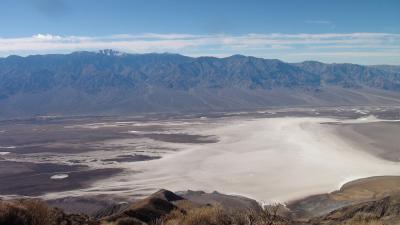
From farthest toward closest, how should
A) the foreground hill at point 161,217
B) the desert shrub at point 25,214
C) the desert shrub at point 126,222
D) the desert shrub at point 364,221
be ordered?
the desert shrub at point 126,222
the desert shrub at point 364,221
the foreground hill at point 161,217
the desert shrub at point 25,214

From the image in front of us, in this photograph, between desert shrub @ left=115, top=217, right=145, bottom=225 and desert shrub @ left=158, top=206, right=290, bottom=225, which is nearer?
desert shrub @ left=158, top=206, right=290, bottom=225

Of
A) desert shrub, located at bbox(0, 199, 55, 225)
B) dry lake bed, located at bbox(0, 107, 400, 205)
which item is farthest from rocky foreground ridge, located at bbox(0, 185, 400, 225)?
dry lake bed, located at bbox(0, 107, 400, 205)

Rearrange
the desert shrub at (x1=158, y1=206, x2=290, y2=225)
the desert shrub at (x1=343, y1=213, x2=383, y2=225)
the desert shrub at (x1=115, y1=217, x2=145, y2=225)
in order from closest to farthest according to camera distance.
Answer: the desert shrub at (x1=343, y1=213, x2=383, y2=225) < the desert shrub at (x1=158, y1=206, x2=290, y2=225) < the desert shrub at (x1=115, y1=217, x2=145, y2=225)

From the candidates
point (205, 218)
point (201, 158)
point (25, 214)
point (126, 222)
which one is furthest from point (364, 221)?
point (201, 158)

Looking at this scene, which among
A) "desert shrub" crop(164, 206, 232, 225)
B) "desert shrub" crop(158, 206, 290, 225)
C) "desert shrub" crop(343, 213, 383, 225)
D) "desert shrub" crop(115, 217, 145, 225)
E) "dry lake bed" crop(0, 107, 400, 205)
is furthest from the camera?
"dry lake bed" crop(0, 107, 400, 205)

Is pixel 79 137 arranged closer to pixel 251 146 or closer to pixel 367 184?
pixel 251 146

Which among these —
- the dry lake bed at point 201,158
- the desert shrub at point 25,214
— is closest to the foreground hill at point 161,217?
the desert shrub at point 25,214

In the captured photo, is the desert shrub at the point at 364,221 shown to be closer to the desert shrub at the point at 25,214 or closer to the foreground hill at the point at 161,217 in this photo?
the foreground hill at the point at 161,217

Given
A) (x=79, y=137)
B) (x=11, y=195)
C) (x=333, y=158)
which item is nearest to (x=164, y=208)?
(x=11, y=195)

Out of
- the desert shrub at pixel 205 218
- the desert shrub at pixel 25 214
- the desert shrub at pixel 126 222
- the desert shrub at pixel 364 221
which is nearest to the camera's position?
the desert shrub at pixel 25 214

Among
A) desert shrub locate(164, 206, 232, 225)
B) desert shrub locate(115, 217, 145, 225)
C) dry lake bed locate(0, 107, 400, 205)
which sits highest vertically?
desert shrub locate(164, 206, 232, 225)

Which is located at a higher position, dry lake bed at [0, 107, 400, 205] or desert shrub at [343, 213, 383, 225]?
desert shrub at [343, 213, 383, 225]

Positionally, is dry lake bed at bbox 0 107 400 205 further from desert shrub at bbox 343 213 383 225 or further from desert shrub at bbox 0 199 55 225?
desert shrub at bbox 0 199 55 225
